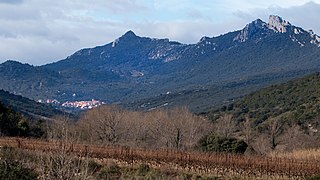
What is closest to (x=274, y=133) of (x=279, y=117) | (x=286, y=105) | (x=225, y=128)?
(x=225, y=128)

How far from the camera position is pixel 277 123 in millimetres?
68062

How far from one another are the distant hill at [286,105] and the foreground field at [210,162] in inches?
1412

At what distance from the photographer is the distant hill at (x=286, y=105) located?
70.6m

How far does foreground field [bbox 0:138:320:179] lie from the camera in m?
30.8

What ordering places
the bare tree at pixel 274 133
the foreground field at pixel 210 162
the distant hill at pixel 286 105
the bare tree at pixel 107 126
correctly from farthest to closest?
the distant hill at pixel 286 105 < the bare tree at pixel 107 126 < the bare tree at pixel 274 133 < the foreground field at pixel 210 162

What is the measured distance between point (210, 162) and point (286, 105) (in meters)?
56.5

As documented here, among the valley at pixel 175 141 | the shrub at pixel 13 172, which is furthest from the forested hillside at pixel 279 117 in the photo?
the shrub at pixel 13 172

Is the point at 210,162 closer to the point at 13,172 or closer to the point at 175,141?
the point at 13,172

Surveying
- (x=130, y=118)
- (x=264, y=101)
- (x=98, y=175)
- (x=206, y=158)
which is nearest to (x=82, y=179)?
(x=98, y=175)

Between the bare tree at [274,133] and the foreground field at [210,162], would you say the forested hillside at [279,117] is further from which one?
the foreground field at [210,162]

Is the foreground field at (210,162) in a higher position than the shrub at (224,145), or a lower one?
lower

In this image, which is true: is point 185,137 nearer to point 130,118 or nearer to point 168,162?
point 130,118

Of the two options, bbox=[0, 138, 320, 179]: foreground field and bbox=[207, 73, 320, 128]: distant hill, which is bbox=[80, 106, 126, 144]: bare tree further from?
bbox=[207, 73, 320, 128]: distant hill

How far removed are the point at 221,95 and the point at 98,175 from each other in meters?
123
